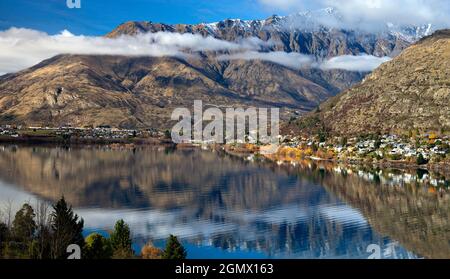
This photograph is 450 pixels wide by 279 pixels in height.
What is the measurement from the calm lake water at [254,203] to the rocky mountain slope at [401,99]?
28.5m

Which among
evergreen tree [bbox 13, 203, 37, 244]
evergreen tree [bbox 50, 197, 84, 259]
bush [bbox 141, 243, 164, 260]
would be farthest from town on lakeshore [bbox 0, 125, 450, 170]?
evergreen tree [bbox 50, 197, 84, 259]

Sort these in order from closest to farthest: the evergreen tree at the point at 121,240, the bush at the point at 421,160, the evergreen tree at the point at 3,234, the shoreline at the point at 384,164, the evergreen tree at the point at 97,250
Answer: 1. the evergreen tree at the point at 97,250
2. the evergreen tree at the point at 3,234
3. the evergreen tree at the point at 121,240
4. the shoreline at the point at 384,164
5. the bush at the point at 421,160

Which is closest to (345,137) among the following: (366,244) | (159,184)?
(159,184)

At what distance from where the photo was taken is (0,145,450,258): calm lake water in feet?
116

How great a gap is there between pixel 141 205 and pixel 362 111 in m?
82.9

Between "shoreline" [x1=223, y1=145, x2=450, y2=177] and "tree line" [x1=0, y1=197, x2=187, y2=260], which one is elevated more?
"tree line" [x1=0, y1=197, x2=187, y2=260]

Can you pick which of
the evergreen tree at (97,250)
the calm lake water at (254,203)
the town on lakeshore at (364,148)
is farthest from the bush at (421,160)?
the evergreen tree at (97,250)

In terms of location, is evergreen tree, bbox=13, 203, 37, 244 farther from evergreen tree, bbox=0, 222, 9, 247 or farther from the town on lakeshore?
the town on lakeshore

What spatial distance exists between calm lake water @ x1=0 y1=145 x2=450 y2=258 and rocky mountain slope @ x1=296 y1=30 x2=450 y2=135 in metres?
28.5

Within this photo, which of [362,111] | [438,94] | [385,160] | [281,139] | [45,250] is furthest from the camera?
[281,139]

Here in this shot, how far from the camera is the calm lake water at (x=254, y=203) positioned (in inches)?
1387

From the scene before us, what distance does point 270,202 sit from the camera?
5456 centimetres

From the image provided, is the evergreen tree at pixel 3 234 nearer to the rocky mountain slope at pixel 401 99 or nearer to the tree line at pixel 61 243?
the tree line at pixel 61 243
